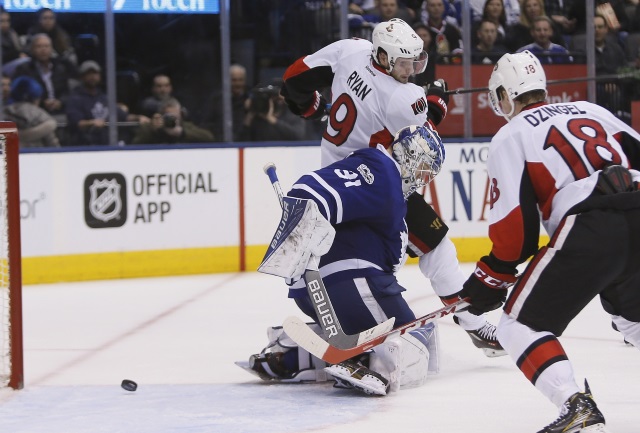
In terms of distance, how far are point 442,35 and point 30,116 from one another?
2428mm

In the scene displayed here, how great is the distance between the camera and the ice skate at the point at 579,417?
2686 millimetres

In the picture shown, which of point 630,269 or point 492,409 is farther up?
point 630,269

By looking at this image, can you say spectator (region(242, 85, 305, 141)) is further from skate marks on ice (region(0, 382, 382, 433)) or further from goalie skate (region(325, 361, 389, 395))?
goalie skate (region(325, 361, 389, 395))

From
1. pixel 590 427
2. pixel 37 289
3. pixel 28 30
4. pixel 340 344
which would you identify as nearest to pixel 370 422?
pixel 340 344

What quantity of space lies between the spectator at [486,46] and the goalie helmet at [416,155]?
12.3 ft

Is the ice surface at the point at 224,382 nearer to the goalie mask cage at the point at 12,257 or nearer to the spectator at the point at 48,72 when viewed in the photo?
the goalie mask cage at the point at 12,257

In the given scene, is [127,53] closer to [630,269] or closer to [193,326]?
[193,326]

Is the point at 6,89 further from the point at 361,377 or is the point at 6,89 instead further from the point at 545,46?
the point at 361,377

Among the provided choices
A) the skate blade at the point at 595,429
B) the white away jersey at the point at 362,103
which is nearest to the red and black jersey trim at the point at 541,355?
the skate blade at the point at 595,429

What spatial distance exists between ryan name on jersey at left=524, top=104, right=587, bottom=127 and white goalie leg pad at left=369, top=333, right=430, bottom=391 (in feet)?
2.83

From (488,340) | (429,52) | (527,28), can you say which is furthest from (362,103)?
(527,28)

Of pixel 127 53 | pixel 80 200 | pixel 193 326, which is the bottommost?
pixel 193 326

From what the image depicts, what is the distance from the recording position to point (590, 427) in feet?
8.82

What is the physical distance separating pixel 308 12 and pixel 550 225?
4.44m
